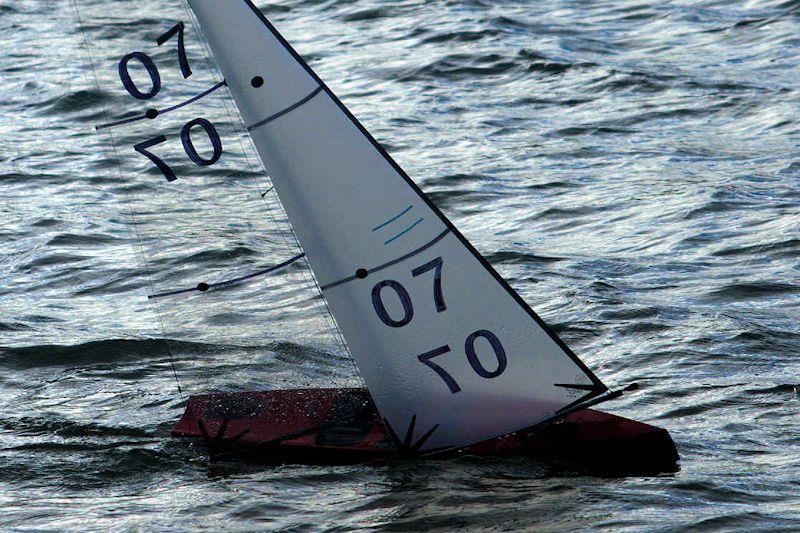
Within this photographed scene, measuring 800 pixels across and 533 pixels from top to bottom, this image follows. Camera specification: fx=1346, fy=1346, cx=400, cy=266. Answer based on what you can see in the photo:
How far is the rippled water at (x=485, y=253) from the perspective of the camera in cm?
877

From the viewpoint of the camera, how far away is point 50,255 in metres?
14.4

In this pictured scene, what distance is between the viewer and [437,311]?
872 cm

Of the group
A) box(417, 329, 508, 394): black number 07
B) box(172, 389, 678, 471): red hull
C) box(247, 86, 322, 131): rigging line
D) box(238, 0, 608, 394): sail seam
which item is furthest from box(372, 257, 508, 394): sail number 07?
box(247, 86, 322, 131): rigging line

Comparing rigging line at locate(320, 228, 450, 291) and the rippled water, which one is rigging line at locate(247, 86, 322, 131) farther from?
rigging line at locate(320, 228, 450, 291)

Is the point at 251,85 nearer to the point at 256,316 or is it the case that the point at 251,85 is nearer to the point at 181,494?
the point at 181,494

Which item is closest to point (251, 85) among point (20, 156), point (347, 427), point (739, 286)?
point (347, 427)

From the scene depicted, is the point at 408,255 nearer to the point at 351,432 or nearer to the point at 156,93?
the point at 351,432

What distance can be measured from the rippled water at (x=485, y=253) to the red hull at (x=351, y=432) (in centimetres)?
13

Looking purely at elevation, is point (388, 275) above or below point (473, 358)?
above

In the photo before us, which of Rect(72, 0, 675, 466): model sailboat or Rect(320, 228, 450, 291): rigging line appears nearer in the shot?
Rect(72, 0, 675, 466): model sailboat

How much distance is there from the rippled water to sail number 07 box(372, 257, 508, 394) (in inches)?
26.0

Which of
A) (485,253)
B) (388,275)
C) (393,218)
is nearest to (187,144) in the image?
(393,218)

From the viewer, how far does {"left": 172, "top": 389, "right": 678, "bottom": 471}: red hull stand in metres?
8.86

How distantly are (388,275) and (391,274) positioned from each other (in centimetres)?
2
